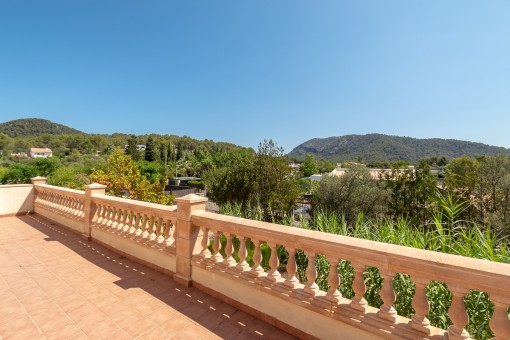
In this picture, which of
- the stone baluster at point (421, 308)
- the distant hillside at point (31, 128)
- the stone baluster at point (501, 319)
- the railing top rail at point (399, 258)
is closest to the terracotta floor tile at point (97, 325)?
the railing top rail at point (399, 258)

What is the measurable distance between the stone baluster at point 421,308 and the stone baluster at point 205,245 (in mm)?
2535

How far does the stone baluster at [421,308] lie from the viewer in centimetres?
197

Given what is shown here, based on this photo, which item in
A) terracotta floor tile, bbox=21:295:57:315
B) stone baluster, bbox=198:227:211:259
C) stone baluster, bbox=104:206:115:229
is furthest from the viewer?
stone baluster, bbox=104:206:115:229

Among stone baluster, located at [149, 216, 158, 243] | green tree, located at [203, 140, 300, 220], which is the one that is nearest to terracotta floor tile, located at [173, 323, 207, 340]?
stone baluster, located at [149, 216, 158, 243]

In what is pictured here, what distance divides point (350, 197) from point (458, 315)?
1467 centimetres

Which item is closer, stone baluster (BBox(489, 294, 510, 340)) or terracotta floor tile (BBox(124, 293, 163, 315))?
stone baluster (BBox(489, 294, 510, 340))

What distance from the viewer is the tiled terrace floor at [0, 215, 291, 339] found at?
2709mm

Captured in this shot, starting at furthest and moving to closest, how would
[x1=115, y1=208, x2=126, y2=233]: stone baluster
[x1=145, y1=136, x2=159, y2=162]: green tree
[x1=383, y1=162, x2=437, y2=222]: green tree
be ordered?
[x1=145, y1=136, x2=159, y2=162]: green tree, [x1=383, y1=162, x2=437, y2=222]: green tree, [x1=115, y1=208, x2=126, y2=233]: stone baluster

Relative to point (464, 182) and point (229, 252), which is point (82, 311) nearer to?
point (229, 252)

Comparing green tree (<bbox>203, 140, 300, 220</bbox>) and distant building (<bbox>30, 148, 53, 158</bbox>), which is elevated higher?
distant building (<bbox>30, 148, 53, 158</bbox>)

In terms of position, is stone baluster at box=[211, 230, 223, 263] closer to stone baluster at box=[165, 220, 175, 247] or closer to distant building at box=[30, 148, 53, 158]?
stone baluster at box=[165, 220, 175, 247]

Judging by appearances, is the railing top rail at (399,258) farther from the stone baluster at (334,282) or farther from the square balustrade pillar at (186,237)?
the square balustrade pillar at (186,237)

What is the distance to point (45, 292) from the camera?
11.6 ft

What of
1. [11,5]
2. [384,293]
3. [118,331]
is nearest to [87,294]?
[118,331]
